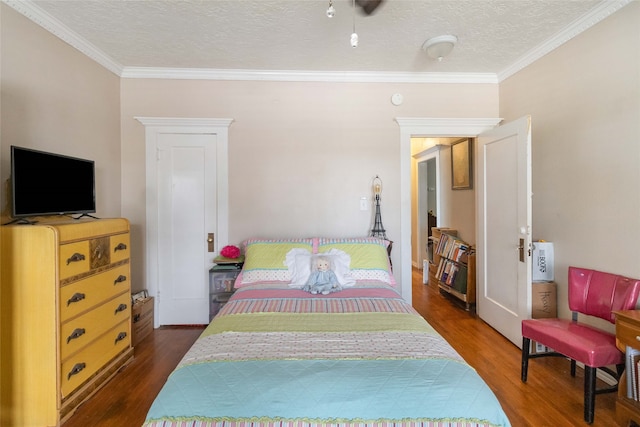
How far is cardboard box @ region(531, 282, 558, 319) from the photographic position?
2545mm

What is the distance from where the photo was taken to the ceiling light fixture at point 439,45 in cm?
241

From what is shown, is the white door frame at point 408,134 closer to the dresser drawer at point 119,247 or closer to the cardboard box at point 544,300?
the cardboard box at point 544,300

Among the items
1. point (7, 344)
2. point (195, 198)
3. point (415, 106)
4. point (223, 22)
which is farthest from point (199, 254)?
point (415, 106)

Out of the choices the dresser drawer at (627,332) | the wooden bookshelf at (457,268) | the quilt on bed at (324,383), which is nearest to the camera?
the quilt on bed at (324,383)

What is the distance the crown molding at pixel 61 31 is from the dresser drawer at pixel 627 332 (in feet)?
14.0

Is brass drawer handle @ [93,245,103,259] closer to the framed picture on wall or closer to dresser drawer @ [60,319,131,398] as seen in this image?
dresser drawer @ [60,319,131,398]

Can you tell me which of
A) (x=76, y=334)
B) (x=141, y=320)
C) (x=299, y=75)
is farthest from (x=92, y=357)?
(x=299, y=75)

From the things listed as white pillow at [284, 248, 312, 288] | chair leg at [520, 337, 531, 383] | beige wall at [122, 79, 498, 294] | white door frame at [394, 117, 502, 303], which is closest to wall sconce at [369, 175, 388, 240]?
beige wall at [122, 79, 498, 294]

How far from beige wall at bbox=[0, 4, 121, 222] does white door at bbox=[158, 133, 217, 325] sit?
19.8 inches

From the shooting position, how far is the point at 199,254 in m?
3.14

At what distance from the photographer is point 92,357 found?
80.0 inches

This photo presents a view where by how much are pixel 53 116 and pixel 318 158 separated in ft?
7.35

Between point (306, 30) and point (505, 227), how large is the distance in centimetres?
249

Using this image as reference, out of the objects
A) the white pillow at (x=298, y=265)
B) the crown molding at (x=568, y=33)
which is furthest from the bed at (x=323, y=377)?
the crown molding at (x=568, y=33)
